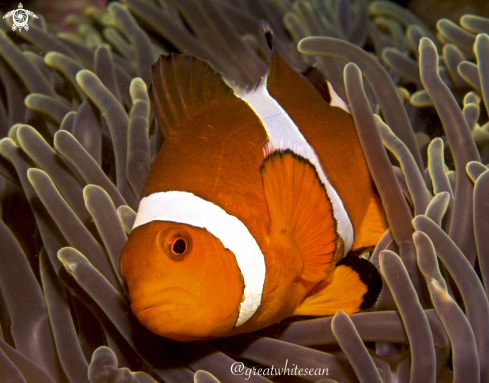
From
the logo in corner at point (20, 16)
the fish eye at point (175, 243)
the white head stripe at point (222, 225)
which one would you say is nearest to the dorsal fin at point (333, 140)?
the white head stripe at point (222, 225)

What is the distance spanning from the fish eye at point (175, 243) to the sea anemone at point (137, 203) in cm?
25

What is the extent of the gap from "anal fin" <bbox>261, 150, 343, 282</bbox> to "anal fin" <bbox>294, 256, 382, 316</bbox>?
4 centimetres

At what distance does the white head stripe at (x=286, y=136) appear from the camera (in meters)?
1.05

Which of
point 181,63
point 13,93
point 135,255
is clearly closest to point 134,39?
point 13,93

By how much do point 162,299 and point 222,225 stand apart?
0.17 meters

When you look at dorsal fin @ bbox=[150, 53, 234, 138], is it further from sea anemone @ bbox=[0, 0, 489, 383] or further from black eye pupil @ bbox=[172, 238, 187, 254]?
black eye pupil @ bbox=[172, 238, 187, 254]

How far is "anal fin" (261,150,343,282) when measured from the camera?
93 cm

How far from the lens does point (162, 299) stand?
74cm

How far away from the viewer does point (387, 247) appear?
43.5 inches

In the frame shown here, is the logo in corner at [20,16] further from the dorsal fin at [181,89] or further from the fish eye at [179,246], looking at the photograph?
the fish eye at [179,246]

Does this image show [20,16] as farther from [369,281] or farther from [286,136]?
[369,281]

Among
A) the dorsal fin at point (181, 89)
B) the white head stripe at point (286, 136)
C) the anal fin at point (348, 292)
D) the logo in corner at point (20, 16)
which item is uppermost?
the logo in corner at point (20, 16)

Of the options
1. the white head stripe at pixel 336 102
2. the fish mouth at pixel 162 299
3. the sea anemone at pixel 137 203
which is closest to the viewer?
the fish mouth at pixel 162 299

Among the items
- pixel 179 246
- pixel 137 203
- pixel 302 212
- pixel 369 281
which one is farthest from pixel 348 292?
pixel 137 203
